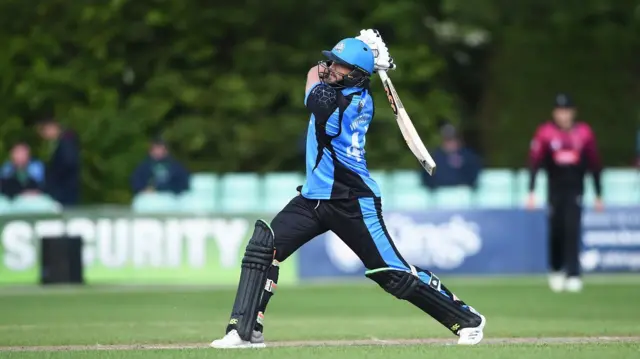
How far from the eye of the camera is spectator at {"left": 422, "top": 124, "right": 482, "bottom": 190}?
20.8 metres

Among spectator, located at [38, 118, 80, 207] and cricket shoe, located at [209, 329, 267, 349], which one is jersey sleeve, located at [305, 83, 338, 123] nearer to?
cricket shoe, located at [209, 329, 267, 349]

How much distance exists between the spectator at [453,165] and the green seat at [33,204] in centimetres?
529

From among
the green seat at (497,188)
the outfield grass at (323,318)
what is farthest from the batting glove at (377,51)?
the green seat at (497,188)

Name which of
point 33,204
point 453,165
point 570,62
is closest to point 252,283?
point 33,204

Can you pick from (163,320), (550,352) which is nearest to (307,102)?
(550,352)

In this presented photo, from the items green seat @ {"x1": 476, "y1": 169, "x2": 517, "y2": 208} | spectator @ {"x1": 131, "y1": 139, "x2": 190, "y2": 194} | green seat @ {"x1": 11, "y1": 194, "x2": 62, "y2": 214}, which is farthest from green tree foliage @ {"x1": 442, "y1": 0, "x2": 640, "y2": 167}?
green seat @ {"x1": 11, "y1": 194, "x2": 62, "y2": 214}

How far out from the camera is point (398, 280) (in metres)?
10.1

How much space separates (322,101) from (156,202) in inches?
425

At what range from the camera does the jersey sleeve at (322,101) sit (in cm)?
985

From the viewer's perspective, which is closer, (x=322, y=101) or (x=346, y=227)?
(x=322, y=101)

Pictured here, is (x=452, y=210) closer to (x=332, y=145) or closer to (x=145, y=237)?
(x=145, y=237)

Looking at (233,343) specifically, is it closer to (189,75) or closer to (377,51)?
(377,51)

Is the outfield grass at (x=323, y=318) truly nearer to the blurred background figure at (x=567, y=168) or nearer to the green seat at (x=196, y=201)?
the blurred background figure at (x=567, y=168)

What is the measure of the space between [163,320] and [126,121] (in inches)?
484
